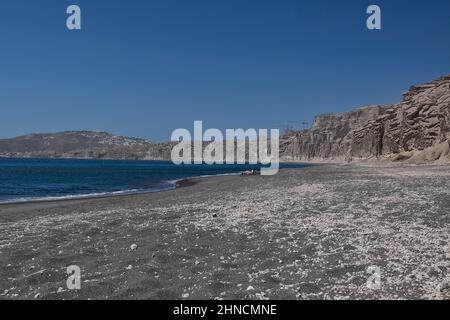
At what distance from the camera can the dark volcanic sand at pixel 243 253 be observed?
828 centimetres

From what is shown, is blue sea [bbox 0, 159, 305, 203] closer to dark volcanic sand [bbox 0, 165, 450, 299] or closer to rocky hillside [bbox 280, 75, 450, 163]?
dark volcanic sand [bbox 0, 165, 450, 299]

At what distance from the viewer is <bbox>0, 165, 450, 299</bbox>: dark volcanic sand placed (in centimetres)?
828

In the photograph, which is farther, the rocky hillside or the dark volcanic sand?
the rocky hillside

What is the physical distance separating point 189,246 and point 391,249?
5.68m

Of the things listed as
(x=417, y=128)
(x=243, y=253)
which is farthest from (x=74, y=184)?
(x=417, y=128)

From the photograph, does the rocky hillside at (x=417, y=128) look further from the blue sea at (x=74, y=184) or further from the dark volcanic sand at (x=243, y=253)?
the dark volcanic sand at (x=243, y=253)

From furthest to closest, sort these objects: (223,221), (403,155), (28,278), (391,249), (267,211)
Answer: (403,155) < (267,211) < (223,221) < (391,249) < (28,278)

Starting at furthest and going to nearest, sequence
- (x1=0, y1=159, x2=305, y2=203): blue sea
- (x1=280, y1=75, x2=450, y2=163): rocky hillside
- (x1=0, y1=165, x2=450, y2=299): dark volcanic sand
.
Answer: (x1=280, y1=75, x2=450, y2=163): rocky hillside
(x1=0, y1=159, x2=305, y2=203): blue sea
(x1=0, y1=165, x2=450, y2=299): dark volcanic sand

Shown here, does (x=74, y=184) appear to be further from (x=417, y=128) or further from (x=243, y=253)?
(x=417, y=128)

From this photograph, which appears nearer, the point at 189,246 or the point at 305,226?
the point at 189,246

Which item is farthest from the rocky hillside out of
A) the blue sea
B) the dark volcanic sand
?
the dark volcanic sand

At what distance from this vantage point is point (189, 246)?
472 inches
